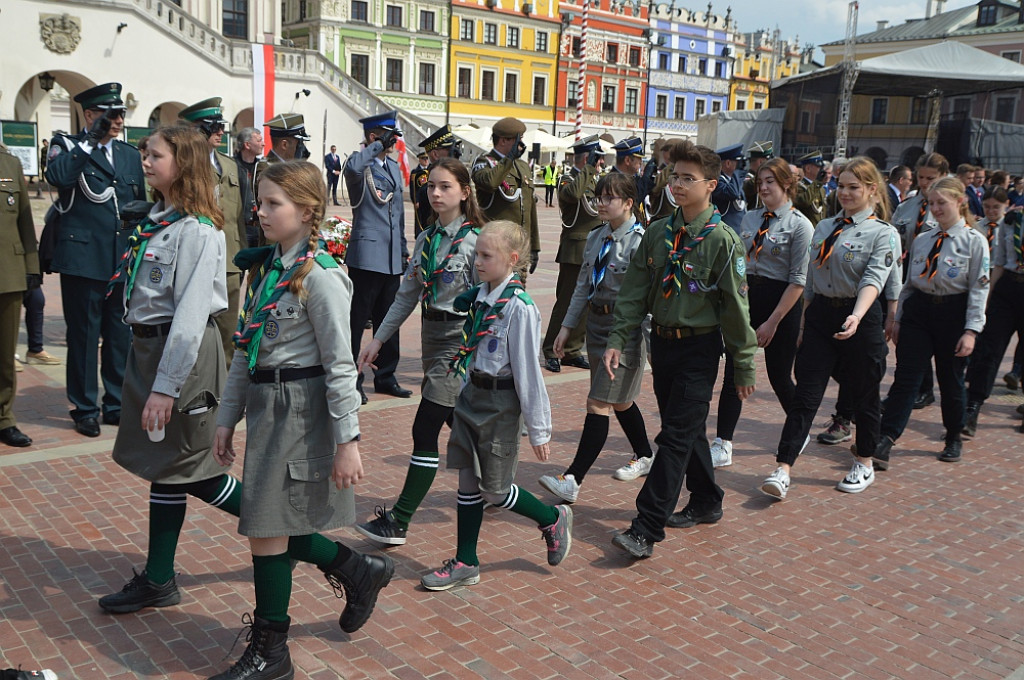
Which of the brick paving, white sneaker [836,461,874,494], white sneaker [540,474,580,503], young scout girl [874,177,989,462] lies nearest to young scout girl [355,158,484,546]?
the brick paving

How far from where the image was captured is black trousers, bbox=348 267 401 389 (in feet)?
25.4

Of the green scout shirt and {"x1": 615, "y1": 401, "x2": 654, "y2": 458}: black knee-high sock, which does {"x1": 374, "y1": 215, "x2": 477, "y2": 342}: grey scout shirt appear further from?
{"x1": 615, "y1": 401, "x2": 654, "y2": 458}: black knee-high sock

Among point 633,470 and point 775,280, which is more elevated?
point 775,280

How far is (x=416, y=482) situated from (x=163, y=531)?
4.17ft

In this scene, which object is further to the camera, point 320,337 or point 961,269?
point 961,269

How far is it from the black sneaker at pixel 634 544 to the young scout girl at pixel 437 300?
3.32 feet

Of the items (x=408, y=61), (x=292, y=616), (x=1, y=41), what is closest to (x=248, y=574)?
(x=292, y=616)

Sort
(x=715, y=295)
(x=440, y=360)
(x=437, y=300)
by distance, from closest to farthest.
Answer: (x=715, y=295)
(x=440, y=360)
(x=437, y=300)

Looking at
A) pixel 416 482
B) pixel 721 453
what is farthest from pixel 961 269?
pixel 416 482

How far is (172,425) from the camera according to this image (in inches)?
147

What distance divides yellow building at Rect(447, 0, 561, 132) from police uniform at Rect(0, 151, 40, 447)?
180ft

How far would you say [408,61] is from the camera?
57219 millimetres

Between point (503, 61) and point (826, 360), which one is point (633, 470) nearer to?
point (826, 360)

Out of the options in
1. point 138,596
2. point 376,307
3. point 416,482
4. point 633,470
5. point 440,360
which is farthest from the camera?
point 376,307
